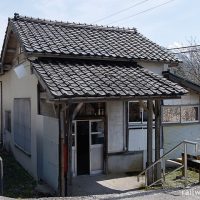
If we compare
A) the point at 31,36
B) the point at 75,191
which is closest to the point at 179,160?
the point at 75,191

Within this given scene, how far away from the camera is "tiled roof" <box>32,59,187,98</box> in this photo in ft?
29.9

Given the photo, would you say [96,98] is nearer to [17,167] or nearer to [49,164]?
[49,164]

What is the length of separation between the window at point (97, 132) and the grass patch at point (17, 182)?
262cm

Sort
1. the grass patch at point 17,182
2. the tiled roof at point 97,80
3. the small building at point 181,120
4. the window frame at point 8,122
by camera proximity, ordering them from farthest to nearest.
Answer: the window frame at point 8,122 < the small building at point 181,120 < the grass patch at point 17,182 < the tiled roof at point 97,80

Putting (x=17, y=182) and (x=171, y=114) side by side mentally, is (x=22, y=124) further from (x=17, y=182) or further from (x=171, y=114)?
(x=171, y=114)

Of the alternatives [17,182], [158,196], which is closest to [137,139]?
[17,182]

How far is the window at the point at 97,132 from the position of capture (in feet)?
41.5

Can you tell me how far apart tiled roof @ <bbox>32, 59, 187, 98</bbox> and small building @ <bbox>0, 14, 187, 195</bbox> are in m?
0.03

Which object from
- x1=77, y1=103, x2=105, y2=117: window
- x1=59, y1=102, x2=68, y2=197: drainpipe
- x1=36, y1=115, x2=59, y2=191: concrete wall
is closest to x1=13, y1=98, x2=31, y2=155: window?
x1=36, y1=115, x2=59, y2=191: concrete wall

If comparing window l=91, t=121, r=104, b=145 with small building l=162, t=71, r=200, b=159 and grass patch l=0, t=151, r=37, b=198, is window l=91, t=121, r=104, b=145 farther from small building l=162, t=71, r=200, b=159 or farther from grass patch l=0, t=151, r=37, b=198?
small building l=162, t=71, r=200, b=159

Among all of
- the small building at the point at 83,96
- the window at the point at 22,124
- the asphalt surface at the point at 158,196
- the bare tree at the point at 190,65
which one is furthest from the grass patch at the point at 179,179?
the bare tree at the point at 190,65

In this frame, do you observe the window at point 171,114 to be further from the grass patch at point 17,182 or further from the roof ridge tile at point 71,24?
the grass patch at point 17,182

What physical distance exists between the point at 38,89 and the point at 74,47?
6.46 ft

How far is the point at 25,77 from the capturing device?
1360cm
